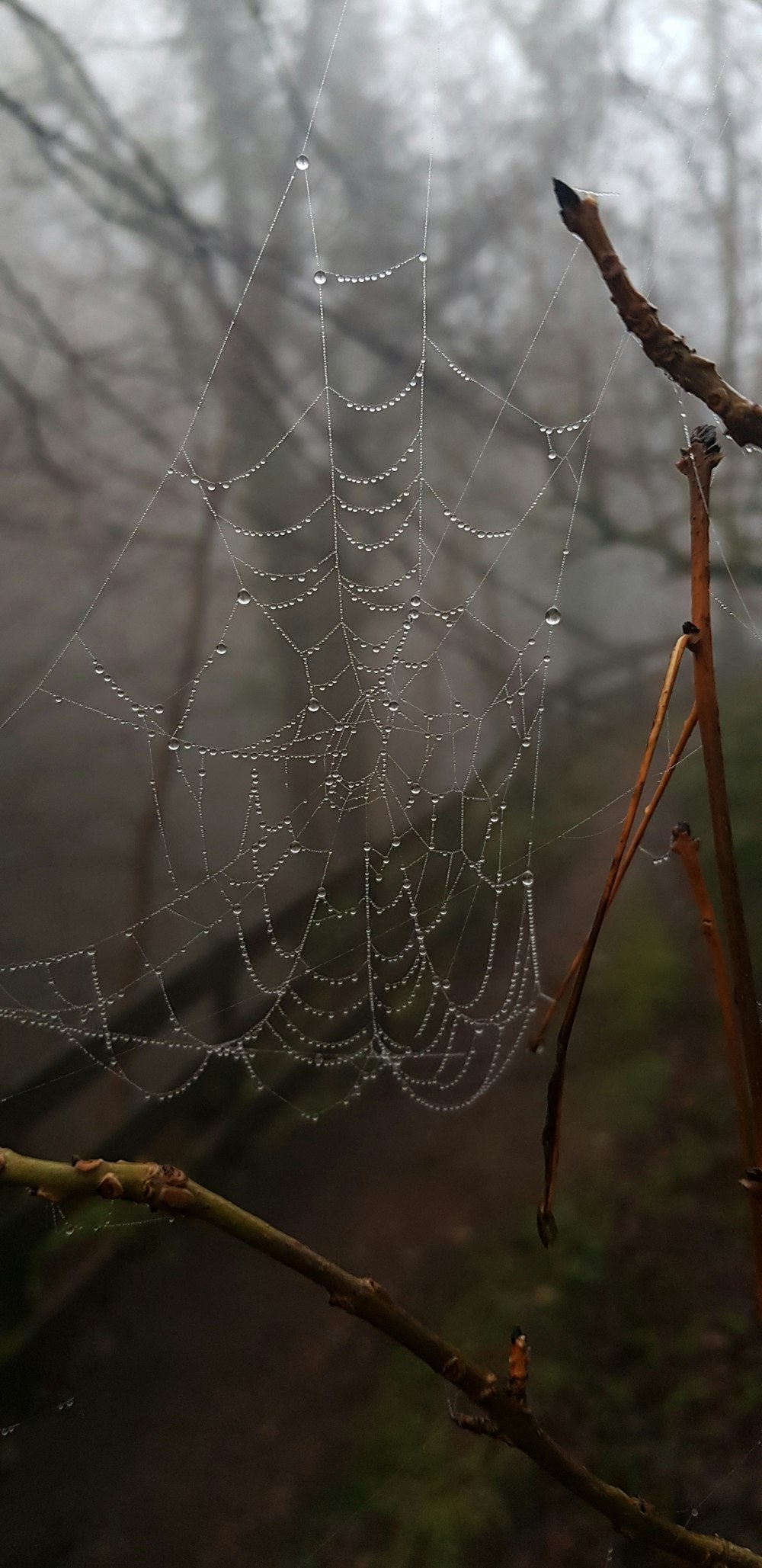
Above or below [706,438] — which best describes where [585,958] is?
below

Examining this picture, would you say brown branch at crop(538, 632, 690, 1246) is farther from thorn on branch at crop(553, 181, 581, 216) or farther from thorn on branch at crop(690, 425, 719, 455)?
thorn on branch at crop(553, 181, 581, 216)

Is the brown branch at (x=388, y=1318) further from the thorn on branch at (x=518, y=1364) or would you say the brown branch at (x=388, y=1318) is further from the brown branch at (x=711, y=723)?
the brown branch at (x=711, y=723)

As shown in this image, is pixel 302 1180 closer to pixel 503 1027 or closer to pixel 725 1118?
pixel 503 1027

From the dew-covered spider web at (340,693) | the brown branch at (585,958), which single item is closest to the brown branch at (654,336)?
the brown branch at (585,958)

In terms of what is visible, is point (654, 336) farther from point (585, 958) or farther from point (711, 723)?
point (585, 958)

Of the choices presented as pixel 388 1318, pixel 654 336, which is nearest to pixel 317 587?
pixel 654 336
